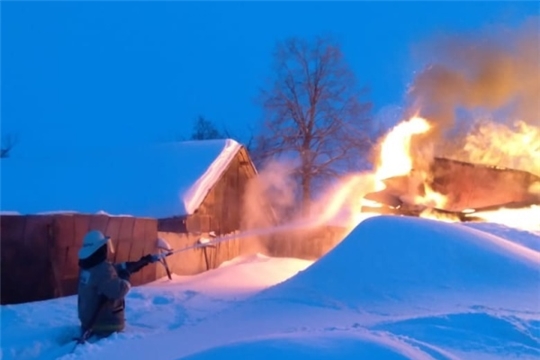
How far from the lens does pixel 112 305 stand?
28.4ft

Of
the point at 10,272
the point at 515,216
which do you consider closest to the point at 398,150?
the point at 515,216

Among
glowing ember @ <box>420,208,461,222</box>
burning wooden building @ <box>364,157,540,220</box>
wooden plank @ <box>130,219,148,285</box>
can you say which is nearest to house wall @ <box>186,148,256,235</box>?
wooden plank @ <box>130,219,148,285</box>

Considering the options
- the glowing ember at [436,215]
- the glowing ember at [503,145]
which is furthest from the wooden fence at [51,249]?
the glowing ember at [503,145]

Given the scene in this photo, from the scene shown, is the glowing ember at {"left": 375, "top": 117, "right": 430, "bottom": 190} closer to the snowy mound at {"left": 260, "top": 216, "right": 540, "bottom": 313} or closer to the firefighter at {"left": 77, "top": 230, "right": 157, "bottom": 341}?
the snowy mound at {"left": 260, "top": 216, "right": 540, "bottom": 313}

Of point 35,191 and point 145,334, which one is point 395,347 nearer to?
point 145,334

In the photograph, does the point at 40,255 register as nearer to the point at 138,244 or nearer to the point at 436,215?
the point at 138,244

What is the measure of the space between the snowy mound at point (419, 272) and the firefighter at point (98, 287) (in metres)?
2.54

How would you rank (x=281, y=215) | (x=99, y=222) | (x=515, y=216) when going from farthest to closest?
(x=281, y=215) → (x=515, y=216) → (x=99, y=222)

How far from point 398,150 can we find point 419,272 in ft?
24.0

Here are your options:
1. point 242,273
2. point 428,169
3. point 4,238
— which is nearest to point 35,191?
point 242,273

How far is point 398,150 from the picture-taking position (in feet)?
55.9

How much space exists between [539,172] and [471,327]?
10904 mm

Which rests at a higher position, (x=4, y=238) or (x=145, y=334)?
(x=4, y=238)

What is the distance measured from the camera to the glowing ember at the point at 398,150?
55.0 ft
